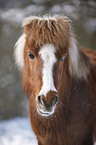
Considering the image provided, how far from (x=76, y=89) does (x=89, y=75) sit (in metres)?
0.25

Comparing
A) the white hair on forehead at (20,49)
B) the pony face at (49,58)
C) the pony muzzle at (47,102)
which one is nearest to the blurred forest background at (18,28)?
the white hair on forehead at (20,49)

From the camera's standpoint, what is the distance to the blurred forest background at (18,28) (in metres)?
3.95

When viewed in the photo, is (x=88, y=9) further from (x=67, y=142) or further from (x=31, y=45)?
(x=67, y=142)

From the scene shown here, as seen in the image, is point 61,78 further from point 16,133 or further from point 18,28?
point 18,28

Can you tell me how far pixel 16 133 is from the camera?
3.66m

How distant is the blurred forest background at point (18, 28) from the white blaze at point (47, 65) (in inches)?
106

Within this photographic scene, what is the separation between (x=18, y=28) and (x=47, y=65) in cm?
309

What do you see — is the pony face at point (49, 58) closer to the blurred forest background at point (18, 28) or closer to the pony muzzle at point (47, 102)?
the pony muzzle at point (47, 102)

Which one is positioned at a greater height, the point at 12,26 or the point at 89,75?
the point at 12,26

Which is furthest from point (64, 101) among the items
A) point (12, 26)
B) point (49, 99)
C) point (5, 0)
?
point (12, 26)

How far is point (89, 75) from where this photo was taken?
78.0 inches

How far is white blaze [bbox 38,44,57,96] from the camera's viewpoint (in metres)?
1.36

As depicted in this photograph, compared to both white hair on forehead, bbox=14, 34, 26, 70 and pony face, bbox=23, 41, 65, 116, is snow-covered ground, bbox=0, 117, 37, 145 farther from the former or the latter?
pony face, bbox=23, 41, 65, 116

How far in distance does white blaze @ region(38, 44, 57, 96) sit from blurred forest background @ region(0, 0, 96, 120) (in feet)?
8.81
